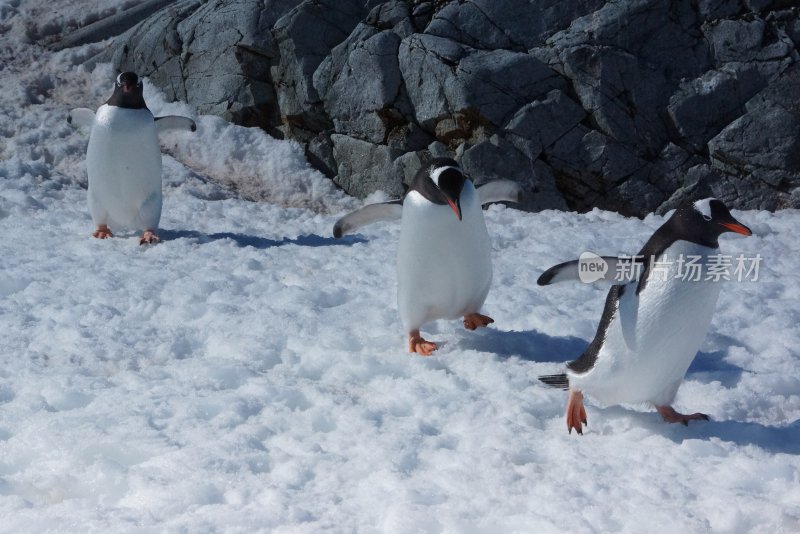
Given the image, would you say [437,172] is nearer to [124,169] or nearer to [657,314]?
[657,314]

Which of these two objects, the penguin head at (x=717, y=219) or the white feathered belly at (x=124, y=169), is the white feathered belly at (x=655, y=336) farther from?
the white feathered belly at (x=124, y=169)

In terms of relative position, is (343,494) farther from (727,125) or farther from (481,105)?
(727,125)

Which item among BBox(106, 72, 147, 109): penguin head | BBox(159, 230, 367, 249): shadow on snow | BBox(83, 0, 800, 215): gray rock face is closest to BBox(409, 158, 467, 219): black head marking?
BBox(159, 230, 367, 249): shadow on snow

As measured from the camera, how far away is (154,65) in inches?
366

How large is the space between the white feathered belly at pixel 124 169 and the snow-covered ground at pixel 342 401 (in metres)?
0.25

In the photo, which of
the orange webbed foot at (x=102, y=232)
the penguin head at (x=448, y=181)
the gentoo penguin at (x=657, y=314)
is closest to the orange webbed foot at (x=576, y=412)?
the gentoo penguin at (x=657, y=314)

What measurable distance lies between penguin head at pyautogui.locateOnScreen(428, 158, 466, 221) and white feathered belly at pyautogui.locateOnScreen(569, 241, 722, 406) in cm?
94

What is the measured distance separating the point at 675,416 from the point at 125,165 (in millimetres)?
4314

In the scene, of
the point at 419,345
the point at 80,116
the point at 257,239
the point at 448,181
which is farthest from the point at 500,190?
the point at 80,116

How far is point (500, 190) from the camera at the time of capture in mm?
4586

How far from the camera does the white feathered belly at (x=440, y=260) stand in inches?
156

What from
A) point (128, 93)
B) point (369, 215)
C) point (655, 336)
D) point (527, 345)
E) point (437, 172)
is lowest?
point (527, 345)

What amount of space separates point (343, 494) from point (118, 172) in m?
4.01

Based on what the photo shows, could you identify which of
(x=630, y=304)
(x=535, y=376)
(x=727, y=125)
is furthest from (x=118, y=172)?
(x=727, y=125)
